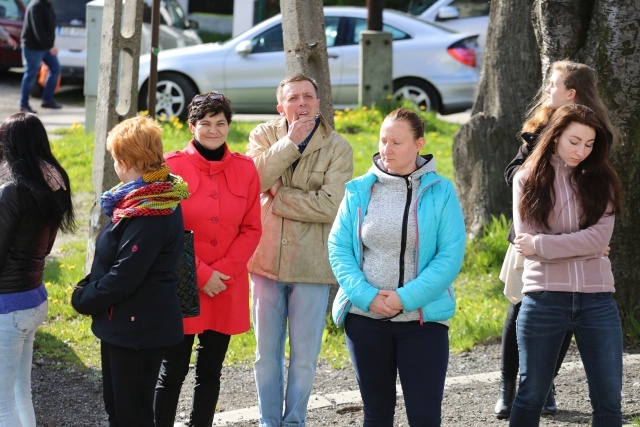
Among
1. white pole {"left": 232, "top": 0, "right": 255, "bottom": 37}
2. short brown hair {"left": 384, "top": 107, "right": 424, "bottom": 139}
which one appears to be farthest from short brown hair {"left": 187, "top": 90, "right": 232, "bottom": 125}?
white pole {"left": 232, "top": 0, "right": 255, "bottom": 37}

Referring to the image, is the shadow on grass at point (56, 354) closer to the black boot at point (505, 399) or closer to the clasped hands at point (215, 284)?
the clasped hands at point (215, 284)

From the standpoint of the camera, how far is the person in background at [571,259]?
449 centimetres

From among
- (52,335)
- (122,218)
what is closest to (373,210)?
(122,218)

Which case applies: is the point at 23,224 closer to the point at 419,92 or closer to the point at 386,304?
the point at 386,304

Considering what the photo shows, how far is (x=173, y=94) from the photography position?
14523 millimetres

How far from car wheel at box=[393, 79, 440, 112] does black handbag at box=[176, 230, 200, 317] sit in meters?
10.4

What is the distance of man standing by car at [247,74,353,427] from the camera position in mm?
5129

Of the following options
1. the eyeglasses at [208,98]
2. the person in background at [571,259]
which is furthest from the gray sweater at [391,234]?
the eyeglasses at [208,98]

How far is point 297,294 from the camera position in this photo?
5191 millimetres

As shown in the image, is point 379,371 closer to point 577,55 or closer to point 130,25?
point 577,55

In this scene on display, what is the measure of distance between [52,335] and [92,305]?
9.19ft

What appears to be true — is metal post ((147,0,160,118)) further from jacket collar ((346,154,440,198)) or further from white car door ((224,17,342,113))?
white car door ((224,17,342,113))

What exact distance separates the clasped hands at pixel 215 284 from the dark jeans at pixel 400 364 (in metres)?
0.64

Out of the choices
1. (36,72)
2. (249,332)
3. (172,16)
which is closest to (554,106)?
(249,332)
